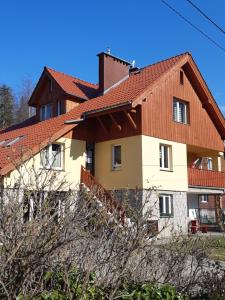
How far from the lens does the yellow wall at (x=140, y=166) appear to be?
21.2m

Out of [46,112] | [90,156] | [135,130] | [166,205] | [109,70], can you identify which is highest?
[109,70]

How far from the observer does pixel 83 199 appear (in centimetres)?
563

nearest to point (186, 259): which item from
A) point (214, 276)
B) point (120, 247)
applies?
point (214, 276)

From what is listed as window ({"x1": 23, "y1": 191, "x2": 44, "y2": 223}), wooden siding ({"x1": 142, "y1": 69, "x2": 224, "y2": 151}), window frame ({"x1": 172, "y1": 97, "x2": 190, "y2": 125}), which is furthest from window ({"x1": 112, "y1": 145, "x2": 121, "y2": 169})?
window ({"x1": 23, "y1": 191, "x2": 44, "y2": 223})

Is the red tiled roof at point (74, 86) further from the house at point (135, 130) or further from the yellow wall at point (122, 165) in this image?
the yellow wall at point (122, 165)

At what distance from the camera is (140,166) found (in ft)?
69.2

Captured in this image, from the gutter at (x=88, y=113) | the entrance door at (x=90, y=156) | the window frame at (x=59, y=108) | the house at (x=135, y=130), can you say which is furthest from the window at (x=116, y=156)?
the window frame at (x=59, y=108)

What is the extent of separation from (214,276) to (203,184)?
20.2 m

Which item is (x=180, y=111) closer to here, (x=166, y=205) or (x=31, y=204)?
(x=166, y=205)

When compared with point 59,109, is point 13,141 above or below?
below

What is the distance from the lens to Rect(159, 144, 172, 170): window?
75.3 feet

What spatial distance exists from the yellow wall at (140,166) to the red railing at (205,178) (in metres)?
0.85

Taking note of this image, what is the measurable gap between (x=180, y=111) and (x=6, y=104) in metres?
43.4

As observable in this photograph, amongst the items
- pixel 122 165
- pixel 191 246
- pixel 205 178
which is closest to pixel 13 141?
pixel 122 165
